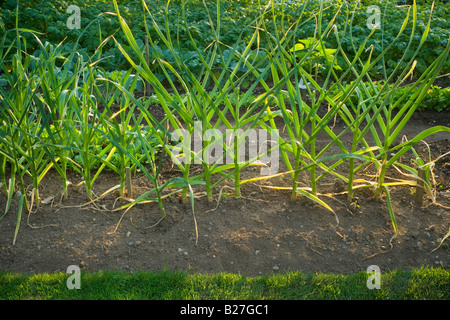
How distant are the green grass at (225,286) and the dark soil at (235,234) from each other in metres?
0.08

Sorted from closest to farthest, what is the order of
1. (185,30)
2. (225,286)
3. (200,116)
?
1. (225,286)
2. (200,116)
3. (185,30)

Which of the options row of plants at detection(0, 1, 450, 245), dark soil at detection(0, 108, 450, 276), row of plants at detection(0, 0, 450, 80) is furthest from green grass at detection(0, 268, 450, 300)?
row of plants at detection(0, 0, 450, 80)

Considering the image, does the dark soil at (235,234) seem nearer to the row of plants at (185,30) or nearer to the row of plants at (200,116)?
the row of plants at (200,116)

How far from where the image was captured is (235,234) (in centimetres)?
255

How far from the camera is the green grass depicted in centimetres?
217

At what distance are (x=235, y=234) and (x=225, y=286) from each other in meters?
0.39

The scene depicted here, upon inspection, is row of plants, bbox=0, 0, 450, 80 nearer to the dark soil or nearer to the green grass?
the dark soil

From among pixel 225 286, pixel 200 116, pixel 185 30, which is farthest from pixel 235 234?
pixel 185 30

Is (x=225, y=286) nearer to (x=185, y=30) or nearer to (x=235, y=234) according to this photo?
(x=235, y=234)

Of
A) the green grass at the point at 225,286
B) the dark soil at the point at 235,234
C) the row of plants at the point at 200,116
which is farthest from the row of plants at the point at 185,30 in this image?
the green grass at the point at 225,286

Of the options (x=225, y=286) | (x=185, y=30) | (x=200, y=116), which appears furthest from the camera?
(x=185, y=30)

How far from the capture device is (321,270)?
2.33 meters

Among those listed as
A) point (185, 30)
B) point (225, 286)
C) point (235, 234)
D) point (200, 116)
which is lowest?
point (225, 286)
